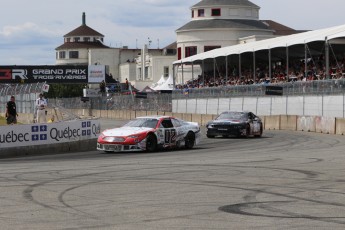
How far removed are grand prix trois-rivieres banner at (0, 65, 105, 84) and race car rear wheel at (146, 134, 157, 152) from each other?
170ft

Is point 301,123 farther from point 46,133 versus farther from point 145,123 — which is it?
point 46,133

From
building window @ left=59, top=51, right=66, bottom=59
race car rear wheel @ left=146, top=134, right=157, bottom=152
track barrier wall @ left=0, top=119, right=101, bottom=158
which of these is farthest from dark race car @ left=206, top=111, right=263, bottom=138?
building window @ left=59, top=51, right=66, bottom=59

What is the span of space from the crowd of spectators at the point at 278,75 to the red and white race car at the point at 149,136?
1618 cm

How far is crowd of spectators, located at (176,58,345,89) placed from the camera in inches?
1748

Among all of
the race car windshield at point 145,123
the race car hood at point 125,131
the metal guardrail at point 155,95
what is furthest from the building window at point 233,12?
the race car hood at point 125,131

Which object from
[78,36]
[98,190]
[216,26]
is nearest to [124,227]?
[98,190]

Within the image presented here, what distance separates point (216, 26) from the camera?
94.7 meters

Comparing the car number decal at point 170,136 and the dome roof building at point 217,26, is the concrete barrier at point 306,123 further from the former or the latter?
the dome roof building at point 217,26

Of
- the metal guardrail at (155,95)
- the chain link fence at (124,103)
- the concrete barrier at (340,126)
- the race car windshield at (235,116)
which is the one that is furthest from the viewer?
the chain link fence at (124,103)

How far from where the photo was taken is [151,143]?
25641 mm

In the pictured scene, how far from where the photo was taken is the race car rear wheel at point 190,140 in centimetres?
2721

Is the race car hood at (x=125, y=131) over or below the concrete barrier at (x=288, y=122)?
over

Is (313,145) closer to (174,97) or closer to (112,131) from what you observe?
(112,131)

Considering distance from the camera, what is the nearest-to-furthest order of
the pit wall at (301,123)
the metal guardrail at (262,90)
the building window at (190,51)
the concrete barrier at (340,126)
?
1. the concrete barrier at (340,126)
2. the pit wall at (301,123)
3. the metal guardrail at (262,90)
4. the building window at (190,51)
